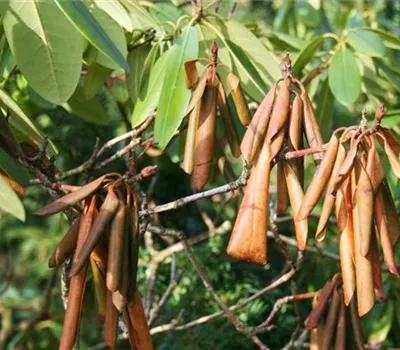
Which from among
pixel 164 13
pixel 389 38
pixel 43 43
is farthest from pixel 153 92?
pixel 389 38

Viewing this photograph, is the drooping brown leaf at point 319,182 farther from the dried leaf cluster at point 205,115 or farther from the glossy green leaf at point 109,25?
the glossy green leaf at point 109,25

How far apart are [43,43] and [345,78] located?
45cm

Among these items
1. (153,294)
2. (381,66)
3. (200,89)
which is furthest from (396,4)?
(200,89)

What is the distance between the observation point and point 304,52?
1.26 meters

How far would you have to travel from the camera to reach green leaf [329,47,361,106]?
1.21 meters

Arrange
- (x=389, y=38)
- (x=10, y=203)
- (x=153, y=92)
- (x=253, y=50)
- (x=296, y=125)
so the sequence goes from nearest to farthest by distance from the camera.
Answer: (x=10, y=203) < (x=296, y=125) < (x=153, y=92) < (x=253, y=50) < (x=389, y=38)

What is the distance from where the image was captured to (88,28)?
0.80m

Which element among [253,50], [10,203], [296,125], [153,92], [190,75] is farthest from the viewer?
[253,50]

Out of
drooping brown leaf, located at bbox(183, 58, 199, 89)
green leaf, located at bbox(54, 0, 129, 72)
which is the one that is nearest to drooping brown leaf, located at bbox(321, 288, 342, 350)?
drooping brown leaf, located at bbox(183, 58, 199, 89)

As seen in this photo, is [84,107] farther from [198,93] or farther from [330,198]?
[330,198]

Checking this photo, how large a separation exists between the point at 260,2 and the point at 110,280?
1.52 meters

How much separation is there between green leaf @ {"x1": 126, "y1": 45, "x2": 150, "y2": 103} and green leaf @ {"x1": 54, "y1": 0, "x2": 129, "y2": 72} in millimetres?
340

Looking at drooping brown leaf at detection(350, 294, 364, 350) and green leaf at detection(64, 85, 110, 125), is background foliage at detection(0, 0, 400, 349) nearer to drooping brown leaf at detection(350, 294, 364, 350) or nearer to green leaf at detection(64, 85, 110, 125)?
green leaf at detection(64, 85, 110, 125)

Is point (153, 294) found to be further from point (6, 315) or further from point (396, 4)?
point (396, 4)
